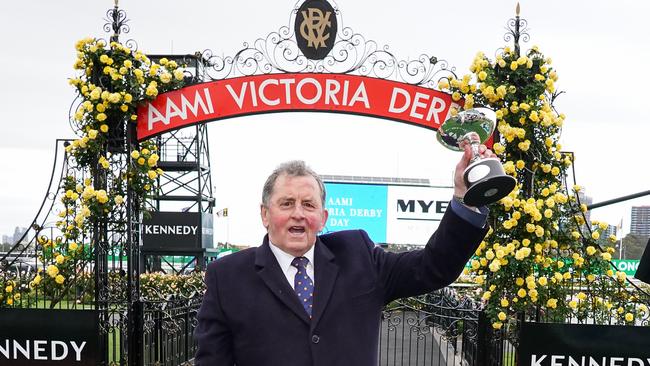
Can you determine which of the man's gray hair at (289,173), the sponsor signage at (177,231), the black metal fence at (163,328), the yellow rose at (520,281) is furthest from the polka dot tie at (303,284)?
the sponsor signage at (177,231)

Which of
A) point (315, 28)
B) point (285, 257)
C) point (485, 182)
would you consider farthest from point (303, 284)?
point (315, 28)

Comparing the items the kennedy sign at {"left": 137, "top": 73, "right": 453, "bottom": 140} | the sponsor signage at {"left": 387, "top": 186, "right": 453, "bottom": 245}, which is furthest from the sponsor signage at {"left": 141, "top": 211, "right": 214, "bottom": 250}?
the kennedy sign at {"left": 137, "top": 73, "right": 453, "bottom": 140}

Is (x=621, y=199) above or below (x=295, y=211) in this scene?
below

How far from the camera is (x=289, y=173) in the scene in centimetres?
248

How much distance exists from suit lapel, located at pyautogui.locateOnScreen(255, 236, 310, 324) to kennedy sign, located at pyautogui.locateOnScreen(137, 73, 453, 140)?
4457 millimetres

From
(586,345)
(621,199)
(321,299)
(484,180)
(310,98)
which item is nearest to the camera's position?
(484,180)

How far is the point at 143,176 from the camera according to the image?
23.0ft

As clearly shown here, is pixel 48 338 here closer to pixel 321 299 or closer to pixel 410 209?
pixel 321 299

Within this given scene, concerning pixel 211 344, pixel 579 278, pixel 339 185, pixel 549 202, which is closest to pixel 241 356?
pixel 211 344

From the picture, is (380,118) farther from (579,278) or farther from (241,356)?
(241,356)

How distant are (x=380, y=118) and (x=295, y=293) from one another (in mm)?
4693

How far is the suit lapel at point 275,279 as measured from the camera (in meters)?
2.38

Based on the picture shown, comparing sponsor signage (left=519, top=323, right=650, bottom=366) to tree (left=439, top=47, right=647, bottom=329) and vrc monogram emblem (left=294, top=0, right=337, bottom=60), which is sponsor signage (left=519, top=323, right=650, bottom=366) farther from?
vrc monogram emblem (left=294, top=0, right=337, bottom=60)

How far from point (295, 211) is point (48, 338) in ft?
17.2
